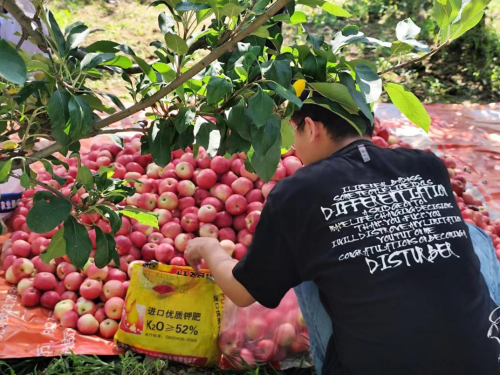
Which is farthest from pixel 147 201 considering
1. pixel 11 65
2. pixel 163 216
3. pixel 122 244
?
pixel 11 65

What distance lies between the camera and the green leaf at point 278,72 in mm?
1214

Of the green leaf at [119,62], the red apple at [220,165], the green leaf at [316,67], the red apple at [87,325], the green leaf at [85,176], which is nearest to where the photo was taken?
the green leaf at [316,67]

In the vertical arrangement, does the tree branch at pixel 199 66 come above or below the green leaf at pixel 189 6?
below

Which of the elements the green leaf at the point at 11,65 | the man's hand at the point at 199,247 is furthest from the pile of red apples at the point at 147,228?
the green leaf at the point at 11,65

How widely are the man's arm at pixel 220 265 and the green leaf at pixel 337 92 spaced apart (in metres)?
0.87

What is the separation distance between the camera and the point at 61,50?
4.45 feet

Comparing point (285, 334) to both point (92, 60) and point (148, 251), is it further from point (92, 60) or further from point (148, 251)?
point (92, 60)

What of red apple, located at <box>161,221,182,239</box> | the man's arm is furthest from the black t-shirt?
red apple, located at <box>161,221,182,239</box>

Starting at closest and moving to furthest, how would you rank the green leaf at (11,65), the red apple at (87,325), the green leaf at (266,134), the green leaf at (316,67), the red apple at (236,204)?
the green leaf at (11,65), the green leaf at (266,134), the green leaf at (316,67), the red apple at (87,325), the red apple at (236,204)

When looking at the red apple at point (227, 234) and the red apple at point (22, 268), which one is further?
the red apple at point (227, 234)

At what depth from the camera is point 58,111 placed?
48.5 inches

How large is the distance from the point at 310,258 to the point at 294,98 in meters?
0.79

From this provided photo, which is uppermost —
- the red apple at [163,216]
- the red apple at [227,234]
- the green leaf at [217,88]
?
the green leaf at [217,88]

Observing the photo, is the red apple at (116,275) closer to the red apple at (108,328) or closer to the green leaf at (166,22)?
the red apple at (108,328)
